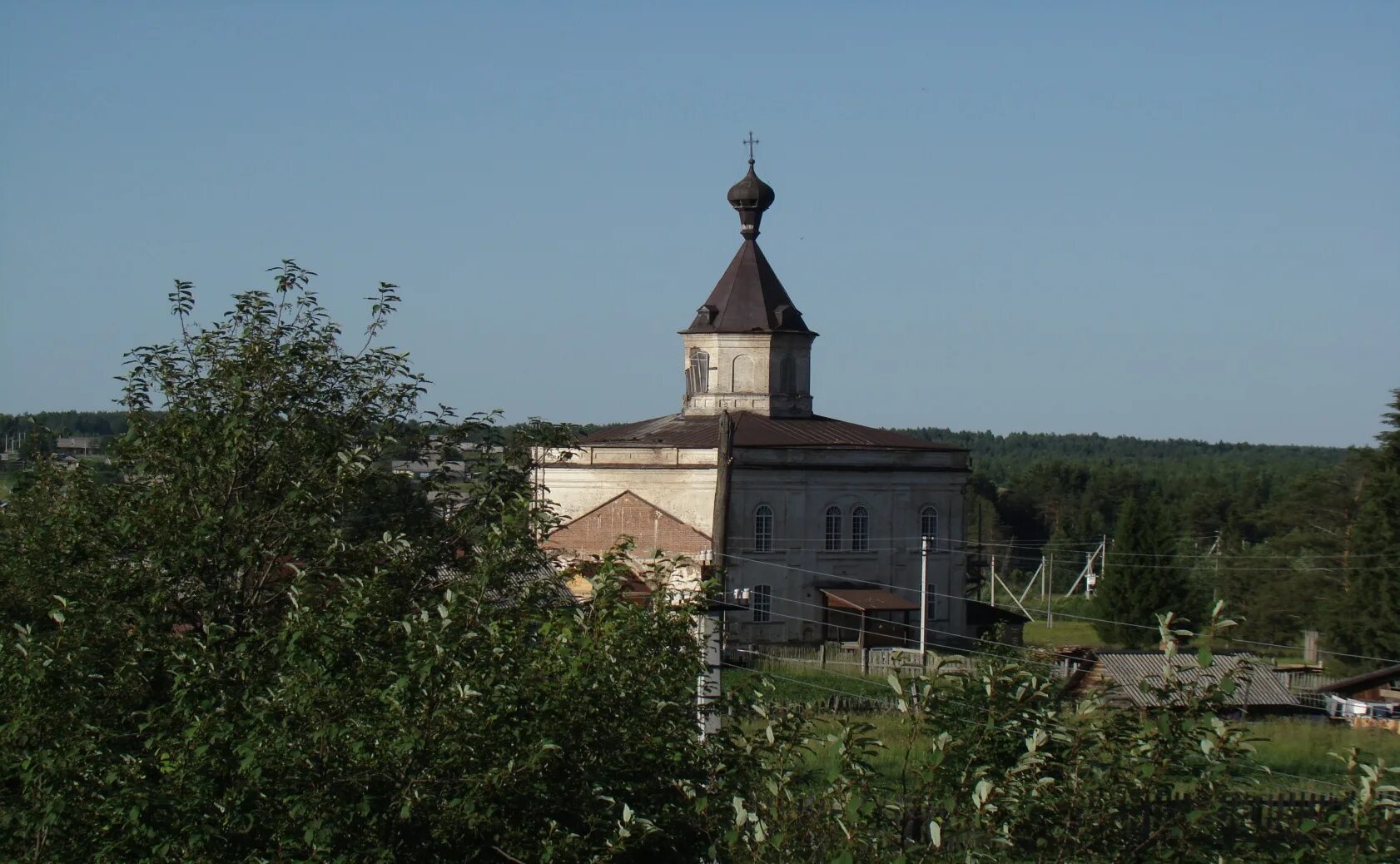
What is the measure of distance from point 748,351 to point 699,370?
127cm

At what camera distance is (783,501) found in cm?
3625

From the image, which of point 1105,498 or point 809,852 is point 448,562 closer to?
point 809,852

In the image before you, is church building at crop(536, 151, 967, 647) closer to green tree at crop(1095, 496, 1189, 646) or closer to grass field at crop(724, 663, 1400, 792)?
grass field at crop(724, 663, 1400, 792)

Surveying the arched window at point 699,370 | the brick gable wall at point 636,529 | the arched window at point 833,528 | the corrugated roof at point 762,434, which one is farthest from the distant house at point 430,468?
the arched window at point 699,370

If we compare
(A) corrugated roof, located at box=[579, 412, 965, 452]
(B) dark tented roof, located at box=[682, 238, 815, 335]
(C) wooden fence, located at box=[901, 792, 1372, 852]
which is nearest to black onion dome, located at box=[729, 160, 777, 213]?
(B) dark tented roof, located at box=[682, 238, 815, 335]

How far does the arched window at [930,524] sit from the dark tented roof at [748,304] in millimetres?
5176

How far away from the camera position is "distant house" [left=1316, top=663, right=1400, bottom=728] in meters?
29.0

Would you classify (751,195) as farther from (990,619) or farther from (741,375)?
(990,619)

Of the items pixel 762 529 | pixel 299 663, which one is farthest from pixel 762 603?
pixel 299 663

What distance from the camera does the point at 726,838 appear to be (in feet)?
23.5

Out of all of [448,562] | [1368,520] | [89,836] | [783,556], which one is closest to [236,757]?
[89,836]

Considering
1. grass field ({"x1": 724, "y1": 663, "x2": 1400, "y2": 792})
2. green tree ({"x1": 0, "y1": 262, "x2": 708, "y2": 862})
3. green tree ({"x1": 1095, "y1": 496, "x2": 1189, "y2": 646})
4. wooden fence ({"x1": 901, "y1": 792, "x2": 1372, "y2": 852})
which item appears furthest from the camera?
green tree ({"x1": 1095, "y1": 496, "x2": 1189, "y2": 646})

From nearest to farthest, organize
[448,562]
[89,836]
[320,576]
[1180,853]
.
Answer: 1. [1180,853]
2. [89,836]
3. [320,576]
4. [448,562]

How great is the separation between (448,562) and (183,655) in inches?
114
